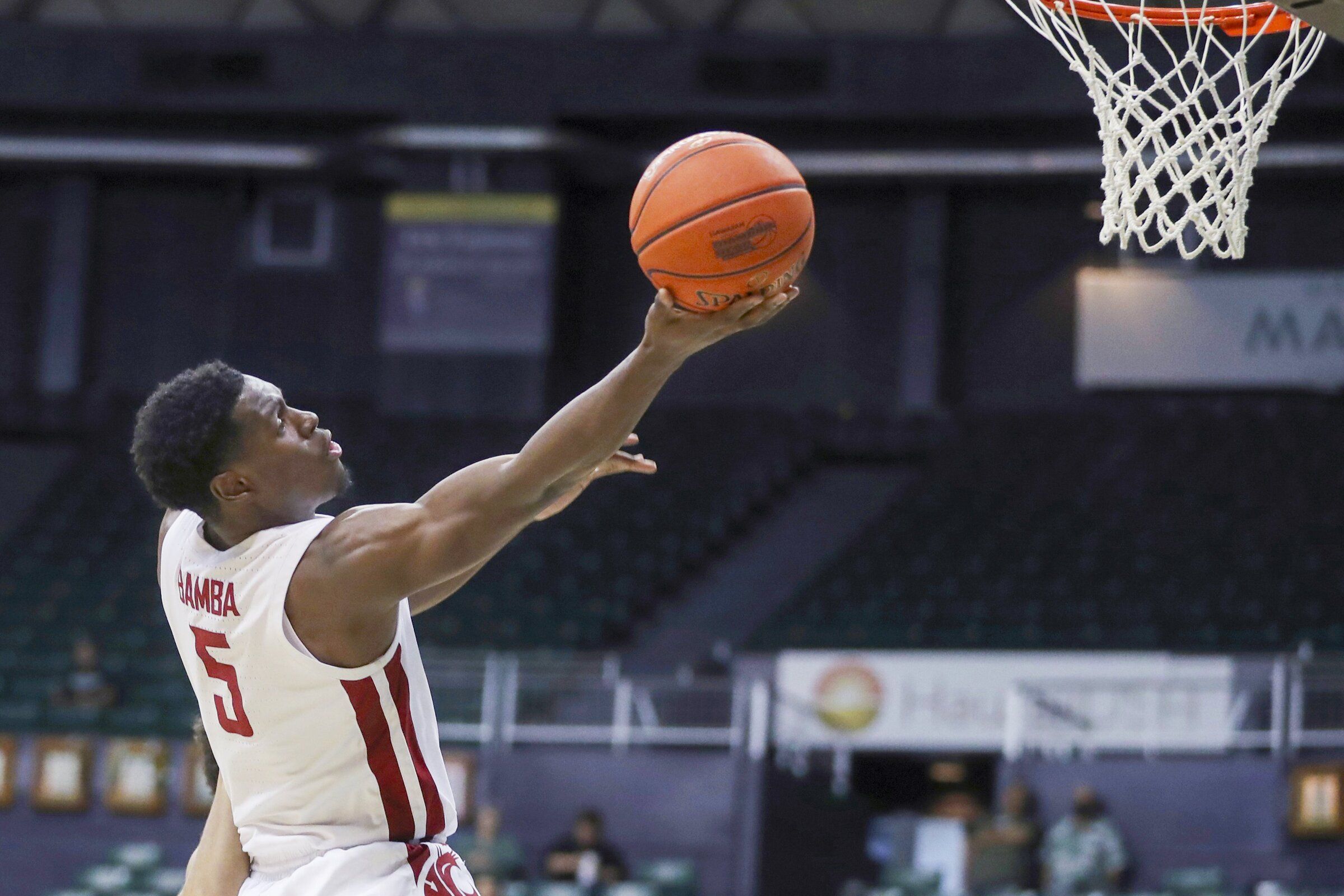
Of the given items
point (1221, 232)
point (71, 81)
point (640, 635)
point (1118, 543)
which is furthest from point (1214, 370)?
point (1221, 232)

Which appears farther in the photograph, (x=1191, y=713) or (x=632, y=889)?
(x=1191, y=713)

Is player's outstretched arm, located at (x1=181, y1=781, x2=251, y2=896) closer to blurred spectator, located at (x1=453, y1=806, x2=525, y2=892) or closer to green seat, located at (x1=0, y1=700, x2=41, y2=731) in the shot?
blurred spectator, located at (x1=453, y1=806, x2=525, y2=892)

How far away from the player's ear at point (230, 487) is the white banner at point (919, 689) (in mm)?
9080

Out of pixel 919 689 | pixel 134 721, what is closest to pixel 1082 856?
pixel 919 689

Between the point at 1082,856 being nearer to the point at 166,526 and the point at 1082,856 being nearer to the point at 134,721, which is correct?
the point at 134,721

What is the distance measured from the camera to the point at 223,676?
10.4 feet

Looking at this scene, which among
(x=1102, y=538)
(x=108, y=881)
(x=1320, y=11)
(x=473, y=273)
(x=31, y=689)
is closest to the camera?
(x=1320, y=11)

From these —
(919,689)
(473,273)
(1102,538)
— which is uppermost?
(473,273)

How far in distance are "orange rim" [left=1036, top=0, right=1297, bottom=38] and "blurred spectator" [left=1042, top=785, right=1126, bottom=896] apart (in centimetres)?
600

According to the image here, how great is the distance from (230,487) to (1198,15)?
2856 mm

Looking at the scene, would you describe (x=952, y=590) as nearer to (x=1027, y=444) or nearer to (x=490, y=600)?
(x=1027, y=444)

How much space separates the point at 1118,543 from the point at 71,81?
33.0ft

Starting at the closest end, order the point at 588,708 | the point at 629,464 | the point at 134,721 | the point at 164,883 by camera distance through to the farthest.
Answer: the point at 629,464 → the point at 164,883 → the point at 588,708 → the point at 134,721

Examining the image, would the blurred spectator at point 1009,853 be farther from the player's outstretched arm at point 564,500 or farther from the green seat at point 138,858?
the player's outstretched arm at point 564,500
